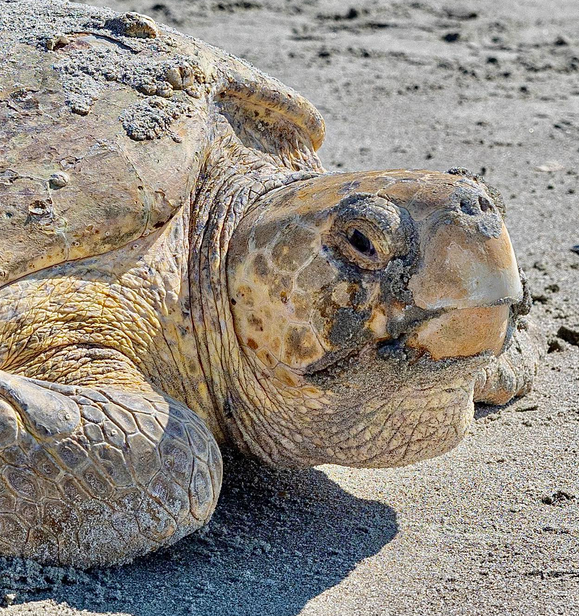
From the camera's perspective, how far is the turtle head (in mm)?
2398

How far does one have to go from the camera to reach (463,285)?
2.37m

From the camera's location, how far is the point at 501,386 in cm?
339

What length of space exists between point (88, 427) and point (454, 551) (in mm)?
999

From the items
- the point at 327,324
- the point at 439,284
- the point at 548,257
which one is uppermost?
the point at 439,284

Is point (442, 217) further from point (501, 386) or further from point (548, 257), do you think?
point (548, 257)

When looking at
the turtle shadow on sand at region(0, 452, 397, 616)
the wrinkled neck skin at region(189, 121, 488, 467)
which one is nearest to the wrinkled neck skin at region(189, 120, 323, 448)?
the wrinkled neck skin at region(189, 121, 488, 467)

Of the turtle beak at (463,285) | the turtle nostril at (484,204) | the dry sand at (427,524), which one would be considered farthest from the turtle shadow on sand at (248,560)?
the turtle nostril at (484,204)

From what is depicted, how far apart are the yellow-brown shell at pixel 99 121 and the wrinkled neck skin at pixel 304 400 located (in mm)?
180

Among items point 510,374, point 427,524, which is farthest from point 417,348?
point 510,374

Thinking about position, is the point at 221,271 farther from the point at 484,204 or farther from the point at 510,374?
the point at 510,374

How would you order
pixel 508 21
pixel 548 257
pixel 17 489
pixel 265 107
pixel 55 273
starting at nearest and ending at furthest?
pixel 17 489 < pixel 55 273 < pixel 265 107 < pixel 548 257 < pixel 508 21

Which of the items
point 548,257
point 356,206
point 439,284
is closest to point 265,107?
point 356,206

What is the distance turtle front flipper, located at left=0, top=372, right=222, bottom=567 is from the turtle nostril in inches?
36.2

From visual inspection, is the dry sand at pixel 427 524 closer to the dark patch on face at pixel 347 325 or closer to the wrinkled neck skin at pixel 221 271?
the wrinkled neck skin at pixel 221 271
